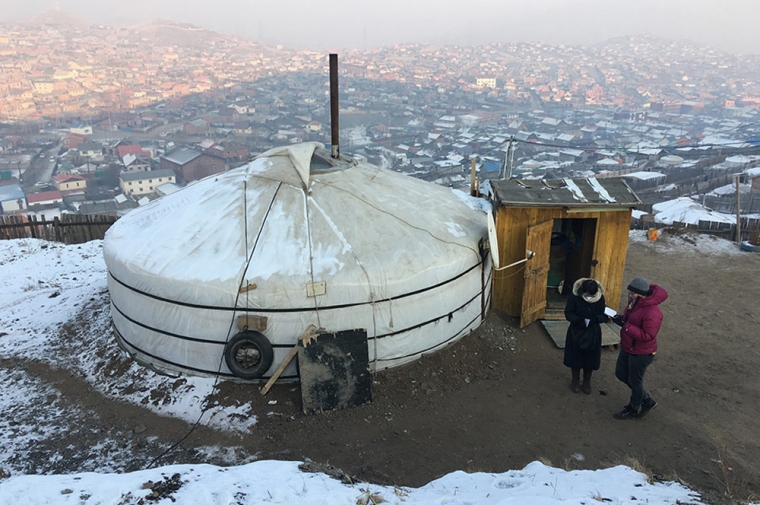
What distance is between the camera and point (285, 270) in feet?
18.1

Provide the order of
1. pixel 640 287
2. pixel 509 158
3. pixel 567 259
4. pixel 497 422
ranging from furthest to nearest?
pixel 509 158 → pixel 567 259 → pixel 497 422 → pixel 640 287

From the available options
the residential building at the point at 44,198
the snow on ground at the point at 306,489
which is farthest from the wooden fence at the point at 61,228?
the residential building at the point at 44,198

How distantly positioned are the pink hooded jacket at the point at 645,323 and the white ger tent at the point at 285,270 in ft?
7.19

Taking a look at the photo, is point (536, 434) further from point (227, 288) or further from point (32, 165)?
point (32, 165)

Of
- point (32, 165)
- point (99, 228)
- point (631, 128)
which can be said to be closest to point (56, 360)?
point (99, 228)

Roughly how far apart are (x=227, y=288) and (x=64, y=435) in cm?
246

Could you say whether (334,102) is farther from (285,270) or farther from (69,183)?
(69,183)

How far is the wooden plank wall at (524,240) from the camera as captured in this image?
6965 mm

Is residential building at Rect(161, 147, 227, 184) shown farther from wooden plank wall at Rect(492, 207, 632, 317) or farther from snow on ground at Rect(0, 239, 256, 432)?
wooden plank wall at Rect(492, 207, 632, 317)

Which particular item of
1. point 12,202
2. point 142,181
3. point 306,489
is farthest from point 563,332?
point 12,202

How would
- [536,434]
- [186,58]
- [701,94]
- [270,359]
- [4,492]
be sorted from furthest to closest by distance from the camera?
1. [186,58]
2. [701,94]
3. [270,359]
4. [536,434]
5. [4,492]

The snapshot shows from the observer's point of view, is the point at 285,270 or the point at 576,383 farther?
the point at 576,383

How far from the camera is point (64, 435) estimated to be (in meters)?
5.20

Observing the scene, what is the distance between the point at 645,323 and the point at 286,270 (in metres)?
4.00
